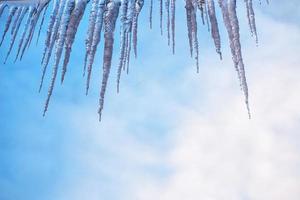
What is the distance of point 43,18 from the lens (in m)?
4.47

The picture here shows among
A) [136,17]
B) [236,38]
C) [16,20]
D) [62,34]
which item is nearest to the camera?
[236,38]

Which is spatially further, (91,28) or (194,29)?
(91,28)

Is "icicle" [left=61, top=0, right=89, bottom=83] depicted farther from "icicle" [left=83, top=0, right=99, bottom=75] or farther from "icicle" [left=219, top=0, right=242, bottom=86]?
"icicle" [left=219, top=0, right=242, bottom=86]

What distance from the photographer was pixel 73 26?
4098 mm

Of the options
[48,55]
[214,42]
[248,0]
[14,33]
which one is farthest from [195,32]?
[14,33]

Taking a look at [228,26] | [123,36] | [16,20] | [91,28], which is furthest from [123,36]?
[16,20]

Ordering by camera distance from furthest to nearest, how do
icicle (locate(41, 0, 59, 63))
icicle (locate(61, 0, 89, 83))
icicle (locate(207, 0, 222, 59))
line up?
icicle (locate(41, 0, 59, 63))
icicle (locate(61, 0, 89, 83))
icicle (locate(207, 0, 222, 59))

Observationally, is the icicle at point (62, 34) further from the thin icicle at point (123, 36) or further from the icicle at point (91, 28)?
the thin icicle at point (123, 36)

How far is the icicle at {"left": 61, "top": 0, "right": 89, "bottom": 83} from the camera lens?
13.2 ft

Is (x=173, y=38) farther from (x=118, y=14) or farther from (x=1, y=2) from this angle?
(x=1, y=2)

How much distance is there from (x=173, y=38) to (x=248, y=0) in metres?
0.71

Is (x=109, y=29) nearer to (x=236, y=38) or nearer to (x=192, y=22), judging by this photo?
(x=192, y=22)

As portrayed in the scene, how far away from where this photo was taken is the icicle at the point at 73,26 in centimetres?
403

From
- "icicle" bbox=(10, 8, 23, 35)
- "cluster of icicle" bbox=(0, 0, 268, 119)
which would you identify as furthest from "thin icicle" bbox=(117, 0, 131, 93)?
"icicle" bbox=(10, 8, 23, 35)
